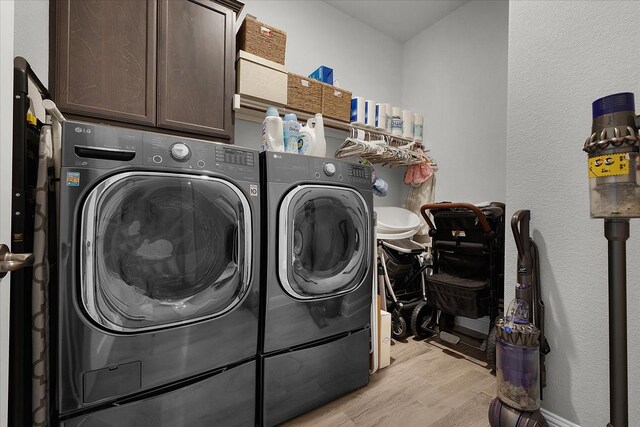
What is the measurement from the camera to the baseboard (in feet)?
4.19

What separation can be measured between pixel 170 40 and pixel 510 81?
1.87m

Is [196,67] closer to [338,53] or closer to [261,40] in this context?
[261,40]

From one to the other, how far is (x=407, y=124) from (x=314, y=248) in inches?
80.1

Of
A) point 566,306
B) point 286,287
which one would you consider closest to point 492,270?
point 566,306

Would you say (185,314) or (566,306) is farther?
(566,306)

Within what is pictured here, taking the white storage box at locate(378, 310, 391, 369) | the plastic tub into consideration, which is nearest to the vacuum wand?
the white storage box at locate(378, 310, 391, 369)

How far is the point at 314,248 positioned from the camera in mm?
1550

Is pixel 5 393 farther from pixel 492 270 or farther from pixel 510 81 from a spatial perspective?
pixel 492 270

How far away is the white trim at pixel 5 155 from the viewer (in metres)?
0.62

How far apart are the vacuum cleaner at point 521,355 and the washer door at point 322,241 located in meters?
0.75

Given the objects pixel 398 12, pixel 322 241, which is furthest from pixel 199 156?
pixel 398 12

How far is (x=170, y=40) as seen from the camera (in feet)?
5.28

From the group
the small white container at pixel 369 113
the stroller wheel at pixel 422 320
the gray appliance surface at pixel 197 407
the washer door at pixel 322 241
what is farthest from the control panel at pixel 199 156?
the stroller wheel at pixel 422 320

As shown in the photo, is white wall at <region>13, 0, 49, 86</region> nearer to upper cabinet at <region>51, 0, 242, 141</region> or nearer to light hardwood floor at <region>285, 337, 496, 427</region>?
upper cabinet at <region>51, 0, 242, 141</region>
